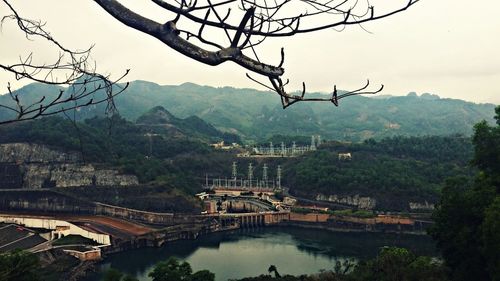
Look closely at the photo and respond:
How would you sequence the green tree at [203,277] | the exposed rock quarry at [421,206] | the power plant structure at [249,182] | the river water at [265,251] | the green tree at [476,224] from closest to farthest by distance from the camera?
the green tree at [476,224] → the green tree at [203,277] → the river water at [265,251] → the exposed rock quarry at [421,206] → the power plant structure at [249,182]

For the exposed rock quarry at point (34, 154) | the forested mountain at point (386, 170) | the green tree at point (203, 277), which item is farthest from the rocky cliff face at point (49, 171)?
the green tree at point (203, 277)

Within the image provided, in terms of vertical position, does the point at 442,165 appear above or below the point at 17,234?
above

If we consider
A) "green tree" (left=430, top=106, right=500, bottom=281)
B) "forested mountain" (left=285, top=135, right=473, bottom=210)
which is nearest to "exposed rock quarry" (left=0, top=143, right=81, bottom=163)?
"forested mountain" (left=285, top=135, right=473, bottom=210)

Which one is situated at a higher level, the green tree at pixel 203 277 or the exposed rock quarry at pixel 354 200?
the exposed rock quarry at pixel 354 200

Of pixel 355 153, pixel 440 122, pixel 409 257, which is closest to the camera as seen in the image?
pixel 409 257

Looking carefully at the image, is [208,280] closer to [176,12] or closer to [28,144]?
[176,12]

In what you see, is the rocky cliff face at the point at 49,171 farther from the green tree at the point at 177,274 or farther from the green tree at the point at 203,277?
the green tree at the point at 203,277

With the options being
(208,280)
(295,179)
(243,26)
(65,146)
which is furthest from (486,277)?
(65,146)

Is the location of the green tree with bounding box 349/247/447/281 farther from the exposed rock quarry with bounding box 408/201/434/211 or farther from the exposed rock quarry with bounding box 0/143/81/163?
the exposed rock quarry with bounding box 0/143/81/163
